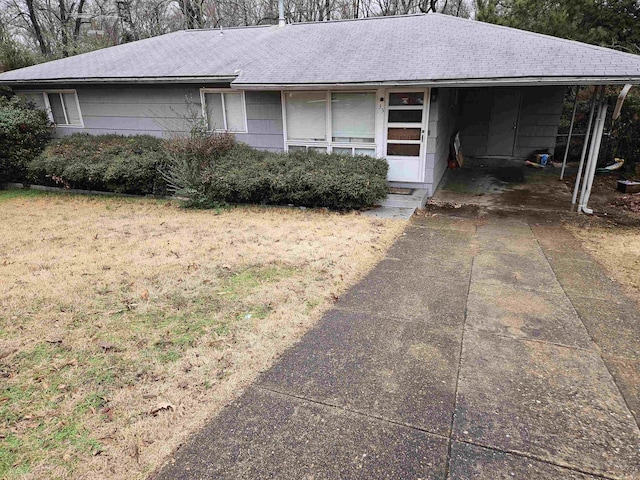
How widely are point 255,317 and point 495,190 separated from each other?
7945mm

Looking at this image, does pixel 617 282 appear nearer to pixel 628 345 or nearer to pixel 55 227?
pixel 628 345

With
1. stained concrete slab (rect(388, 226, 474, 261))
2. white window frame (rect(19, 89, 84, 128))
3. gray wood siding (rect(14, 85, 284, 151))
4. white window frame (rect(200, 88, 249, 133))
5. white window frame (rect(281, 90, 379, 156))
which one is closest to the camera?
stained concrete slab (rect(388, 226, 474, 261))

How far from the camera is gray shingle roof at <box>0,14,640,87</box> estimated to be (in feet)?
23.8

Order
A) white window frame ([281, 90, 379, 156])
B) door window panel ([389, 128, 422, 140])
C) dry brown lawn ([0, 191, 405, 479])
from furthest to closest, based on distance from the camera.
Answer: white window frame ([281, 90, 379, 156]), door window panel ([389, 128, 422, 140]), dry brown lawn ([0, 191, 405, 479])

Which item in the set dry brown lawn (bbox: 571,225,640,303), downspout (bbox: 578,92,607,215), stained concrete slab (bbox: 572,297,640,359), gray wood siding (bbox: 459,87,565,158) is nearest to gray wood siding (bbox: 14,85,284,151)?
downspout (bbox: 578,92,607,215)

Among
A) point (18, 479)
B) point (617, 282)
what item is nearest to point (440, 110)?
point (617, 282)

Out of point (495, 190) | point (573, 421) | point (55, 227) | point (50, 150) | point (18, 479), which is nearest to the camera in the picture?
point (18, 479)

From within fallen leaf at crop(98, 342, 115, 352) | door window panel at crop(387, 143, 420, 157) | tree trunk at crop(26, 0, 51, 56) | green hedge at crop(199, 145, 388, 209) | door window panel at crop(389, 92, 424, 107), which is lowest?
fallen leaf at crop(98, 342, 115, 352)

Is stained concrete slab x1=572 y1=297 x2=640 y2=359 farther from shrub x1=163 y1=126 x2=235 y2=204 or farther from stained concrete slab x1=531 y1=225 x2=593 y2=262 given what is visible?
shrub x1=163 y1=126 x2=235 y2=204

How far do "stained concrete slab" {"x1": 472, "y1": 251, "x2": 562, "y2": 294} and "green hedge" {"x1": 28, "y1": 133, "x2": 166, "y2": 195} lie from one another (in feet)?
24.5

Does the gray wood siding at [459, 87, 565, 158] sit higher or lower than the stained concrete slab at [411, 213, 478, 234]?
higher

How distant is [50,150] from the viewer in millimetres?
10547

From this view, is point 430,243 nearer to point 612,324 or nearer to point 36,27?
point 612,324

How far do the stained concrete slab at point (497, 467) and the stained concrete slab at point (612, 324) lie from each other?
159cm
